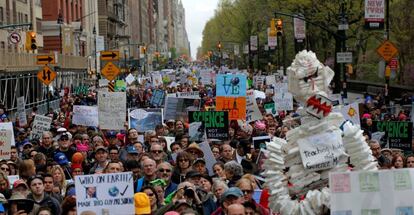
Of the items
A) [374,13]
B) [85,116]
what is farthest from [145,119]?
[374,13]

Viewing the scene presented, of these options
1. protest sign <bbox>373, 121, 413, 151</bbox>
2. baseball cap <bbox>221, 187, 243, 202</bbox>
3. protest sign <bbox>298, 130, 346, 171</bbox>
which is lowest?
protest sign <bbox>373, 121, 413, 151</bbox>

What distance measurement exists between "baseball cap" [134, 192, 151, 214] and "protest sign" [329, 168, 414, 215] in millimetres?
2406

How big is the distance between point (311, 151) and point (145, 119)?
39.3 feet

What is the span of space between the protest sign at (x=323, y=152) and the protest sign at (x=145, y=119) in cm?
1185

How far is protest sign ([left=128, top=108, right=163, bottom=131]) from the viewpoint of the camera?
19219 millimetres

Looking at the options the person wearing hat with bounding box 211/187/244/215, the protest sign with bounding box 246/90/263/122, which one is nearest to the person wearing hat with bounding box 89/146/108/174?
the person wearing hat with bounding box 211/187/244/215

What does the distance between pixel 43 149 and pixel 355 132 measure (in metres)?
8.68

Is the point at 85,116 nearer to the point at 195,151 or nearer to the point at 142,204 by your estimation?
the point at 195,151

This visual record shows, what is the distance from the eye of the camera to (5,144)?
49.6ft

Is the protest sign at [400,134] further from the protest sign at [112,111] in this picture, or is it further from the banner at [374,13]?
the banner at [374,13]

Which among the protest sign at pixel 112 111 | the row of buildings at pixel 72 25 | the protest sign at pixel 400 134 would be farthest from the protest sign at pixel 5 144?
the row of buildings at pixel 72 25

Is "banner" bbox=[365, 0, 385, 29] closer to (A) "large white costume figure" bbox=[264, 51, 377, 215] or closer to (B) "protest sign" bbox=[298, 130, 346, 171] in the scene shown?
(A) "large white costume figure" bbox=[264, 51, 377, 215]

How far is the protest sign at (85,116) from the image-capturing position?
20281 millimetres

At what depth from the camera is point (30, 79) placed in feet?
156
